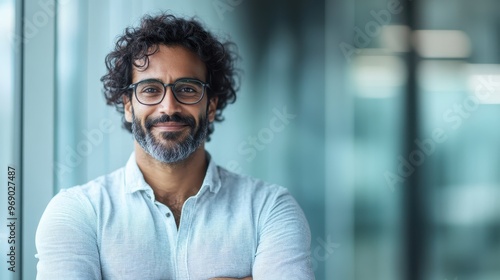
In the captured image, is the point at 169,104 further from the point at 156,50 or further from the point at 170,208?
the point at 170,208

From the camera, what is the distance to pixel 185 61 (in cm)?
185

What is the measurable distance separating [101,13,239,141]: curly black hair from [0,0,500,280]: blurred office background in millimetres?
279

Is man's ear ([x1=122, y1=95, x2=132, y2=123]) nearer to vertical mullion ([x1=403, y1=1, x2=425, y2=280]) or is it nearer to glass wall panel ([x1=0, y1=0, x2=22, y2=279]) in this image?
glass wall panel ([x1=0, y1=0, x2=22, y2=279])

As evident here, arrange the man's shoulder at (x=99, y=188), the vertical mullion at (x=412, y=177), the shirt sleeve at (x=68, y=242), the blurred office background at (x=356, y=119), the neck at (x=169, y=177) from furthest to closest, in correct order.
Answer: the vertical mullion at (x=412, y=177) < the blurred office background at (x=356, y=119) < the neck at (x=169, y=177) < the man's shoulder at (x=99, y=188) < the shirt sleeve at (x=68, y=242)

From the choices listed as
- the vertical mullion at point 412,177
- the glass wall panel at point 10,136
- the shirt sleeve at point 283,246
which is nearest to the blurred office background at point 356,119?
the vertical mullion at point 412,177

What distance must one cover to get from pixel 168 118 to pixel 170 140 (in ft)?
0.22

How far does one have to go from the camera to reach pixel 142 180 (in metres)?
1.80

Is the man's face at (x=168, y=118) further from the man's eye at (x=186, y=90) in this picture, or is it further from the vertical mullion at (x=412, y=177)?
the vertical mullion at (x=412, y=177)

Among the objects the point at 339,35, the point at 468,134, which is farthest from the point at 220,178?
the point at 468,134

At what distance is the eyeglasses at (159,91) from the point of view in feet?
5.85

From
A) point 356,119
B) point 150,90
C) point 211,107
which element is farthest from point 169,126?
point 356,119

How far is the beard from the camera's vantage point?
178cm

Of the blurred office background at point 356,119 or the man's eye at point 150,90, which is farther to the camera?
the blurred office background at point 356,119

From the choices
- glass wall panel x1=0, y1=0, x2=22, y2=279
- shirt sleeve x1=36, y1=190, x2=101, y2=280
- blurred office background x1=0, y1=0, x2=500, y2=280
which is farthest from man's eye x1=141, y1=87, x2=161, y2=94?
glass wall panel x1=0, y1=0, x2=22, y2=279
